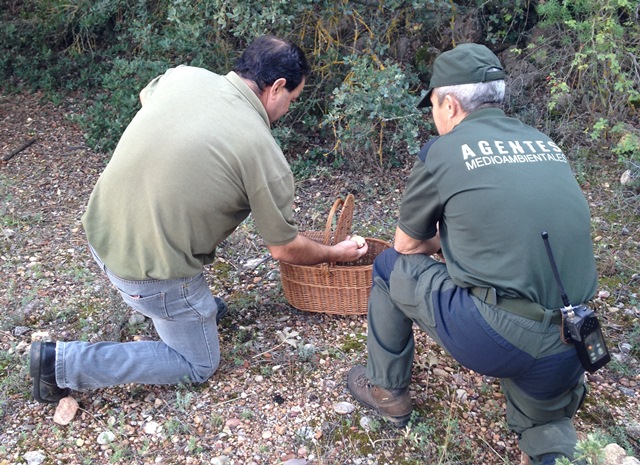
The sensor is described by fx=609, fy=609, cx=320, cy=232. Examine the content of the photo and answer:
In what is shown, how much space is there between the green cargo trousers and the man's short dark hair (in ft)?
3.11

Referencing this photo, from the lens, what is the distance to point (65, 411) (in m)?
2.90

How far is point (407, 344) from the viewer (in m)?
2.74

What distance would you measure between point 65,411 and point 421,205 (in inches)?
76.3

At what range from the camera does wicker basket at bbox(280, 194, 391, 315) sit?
10.8 ft

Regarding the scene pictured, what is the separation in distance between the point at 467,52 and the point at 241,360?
188 centimetres

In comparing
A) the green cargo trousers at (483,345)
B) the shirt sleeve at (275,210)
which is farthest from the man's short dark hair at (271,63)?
the green cargo trousers at (483,345)

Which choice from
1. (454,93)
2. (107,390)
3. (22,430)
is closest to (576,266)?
(454,93)

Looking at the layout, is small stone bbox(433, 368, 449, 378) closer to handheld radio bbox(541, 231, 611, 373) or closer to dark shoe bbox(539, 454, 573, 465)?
dark shoe bbox(539, 454, 573, 465)

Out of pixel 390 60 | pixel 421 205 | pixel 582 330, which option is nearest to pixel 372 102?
pixel 390 60

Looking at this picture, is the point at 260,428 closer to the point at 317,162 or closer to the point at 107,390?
the point at 107,390

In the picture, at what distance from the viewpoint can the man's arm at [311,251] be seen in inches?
114

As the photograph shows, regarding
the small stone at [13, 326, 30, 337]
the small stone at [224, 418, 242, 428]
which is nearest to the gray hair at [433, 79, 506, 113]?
the small stone at [224, 418, 242, 428]

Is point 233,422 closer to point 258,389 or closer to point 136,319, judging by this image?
point 258,389

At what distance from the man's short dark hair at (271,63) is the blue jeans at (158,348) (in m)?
0.98
